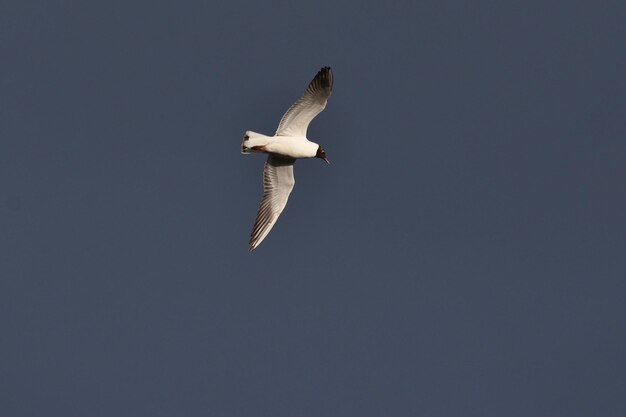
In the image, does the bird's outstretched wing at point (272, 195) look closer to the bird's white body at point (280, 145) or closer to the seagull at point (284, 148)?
the seagull at point (284, 148)

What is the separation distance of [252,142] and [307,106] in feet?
5.34

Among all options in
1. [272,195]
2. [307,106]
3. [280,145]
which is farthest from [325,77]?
[272,195]

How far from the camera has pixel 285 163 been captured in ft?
131

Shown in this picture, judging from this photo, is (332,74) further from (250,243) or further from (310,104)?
(250,243)

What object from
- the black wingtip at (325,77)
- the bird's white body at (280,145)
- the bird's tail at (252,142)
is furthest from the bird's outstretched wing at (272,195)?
the black wingtip at (325,77)

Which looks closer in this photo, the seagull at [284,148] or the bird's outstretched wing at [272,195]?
the seagull at [284,148]

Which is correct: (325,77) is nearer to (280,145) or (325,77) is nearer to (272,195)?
(280,145)

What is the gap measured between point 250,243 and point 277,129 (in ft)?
10.7

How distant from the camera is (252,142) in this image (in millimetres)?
38438

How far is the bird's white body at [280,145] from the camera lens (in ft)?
126

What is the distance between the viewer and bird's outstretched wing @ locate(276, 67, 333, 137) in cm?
3781

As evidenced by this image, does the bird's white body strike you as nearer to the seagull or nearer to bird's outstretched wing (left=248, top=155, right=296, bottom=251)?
the seagull

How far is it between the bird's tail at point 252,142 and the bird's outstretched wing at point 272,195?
154 centimetres

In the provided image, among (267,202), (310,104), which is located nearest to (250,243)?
(267,202)
